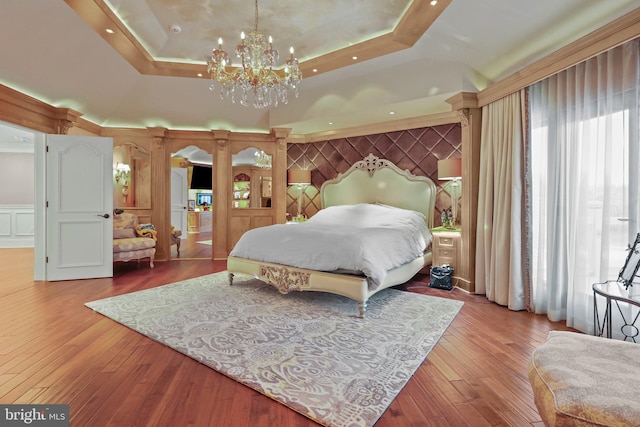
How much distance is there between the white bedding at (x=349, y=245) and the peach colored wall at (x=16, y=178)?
7203mm

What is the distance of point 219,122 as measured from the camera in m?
6.39

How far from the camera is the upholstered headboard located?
5195 millimetres

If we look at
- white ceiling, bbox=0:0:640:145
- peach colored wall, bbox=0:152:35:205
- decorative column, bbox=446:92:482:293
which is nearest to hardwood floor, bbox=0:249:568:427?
decorative column, bbox=446:92:482:293

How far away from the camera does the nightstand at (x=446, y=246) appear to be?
4379 millimetres

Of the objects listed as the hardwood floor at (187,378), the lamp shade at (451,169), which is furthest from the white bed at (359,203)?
the hardwood floor at (187,378)

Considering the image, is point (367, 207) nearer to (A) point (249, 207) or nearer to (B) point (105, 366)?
(A) point (249, 207)


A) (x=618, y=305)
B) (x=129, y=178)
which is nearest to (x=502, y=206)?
(x=618, y=305)

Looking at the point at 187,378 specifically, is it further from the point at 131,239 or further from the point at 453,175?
the point at 131,239

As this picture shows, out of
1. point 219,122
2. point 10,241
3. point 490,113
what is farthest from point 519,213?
point 10,241

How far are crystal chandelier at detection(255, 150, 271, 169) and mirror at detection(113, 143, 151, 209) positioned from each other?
7.21ft

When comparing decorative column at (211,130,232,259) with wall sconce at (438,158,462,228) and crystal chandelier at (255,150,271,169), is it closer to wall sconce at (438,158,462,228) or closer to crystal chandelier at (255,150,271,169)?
crystal chandelier at (255,150,271,169)

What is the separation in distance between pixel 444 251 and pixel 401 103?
2095mm

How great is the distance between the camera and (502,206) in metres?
3.60

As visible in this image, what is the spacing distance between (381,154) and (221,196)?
3.09 m
